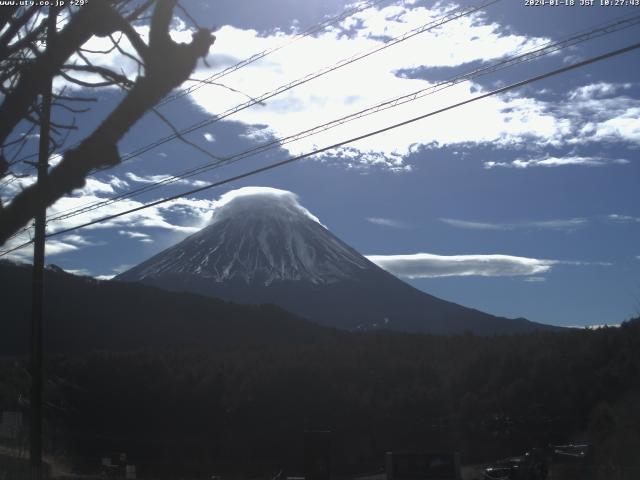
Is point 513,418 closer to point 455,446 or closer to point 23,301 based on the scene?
point 455,446

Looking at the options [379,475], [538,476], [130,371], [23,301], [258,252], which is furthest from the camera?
[258,252]

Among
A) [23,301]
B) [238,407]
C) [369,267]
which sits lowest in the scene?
[238,407]

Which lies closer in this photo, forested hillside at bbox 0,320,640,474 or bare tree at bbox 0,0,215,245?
bare tree at bbox 0,0,215,245

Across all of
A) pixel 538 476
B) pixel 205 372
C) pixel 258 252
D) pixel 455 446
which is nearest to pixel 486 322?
pixel 258 252

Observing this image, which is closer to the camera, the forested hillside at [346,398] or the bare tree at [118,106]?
the bare tree at [118,106]

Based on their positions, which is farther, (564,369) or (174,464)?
(564,369)

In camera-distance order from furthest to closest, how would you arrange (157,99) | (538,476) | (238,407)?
(238,407) → (538,476) → (157,99)

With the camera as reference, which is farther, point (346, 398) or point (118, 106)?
point (346, 398)

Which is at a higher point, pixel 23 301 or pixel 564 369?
pixel 23 301

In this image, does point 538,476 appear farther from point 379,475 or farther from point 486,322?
point 486,322
